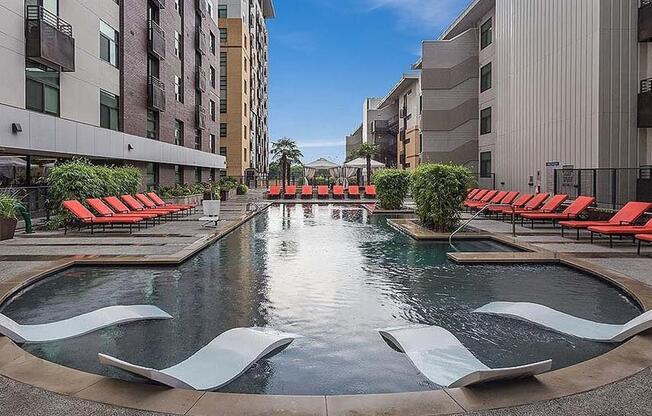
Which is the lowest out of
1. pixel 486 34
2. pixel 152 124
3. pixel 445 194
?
pixel 445 194

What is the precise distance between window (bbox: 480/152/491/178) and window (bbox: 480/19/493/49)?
673 cm

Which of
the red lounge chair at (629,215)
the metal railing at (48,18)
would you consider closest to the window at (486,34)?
the red lounge chair at (629,215)

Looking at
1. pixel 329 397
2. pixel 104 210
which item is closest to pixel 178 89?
pixel 104 210

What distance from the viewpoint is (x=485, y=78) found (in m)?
34.6

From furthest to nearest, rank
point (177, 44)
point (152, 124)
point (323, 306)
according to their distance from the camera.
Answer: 1. point (177, 44)
2. point (152, 124)
3. point (323, 306)

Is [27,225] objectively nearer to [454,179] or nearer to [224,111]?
[454,179]

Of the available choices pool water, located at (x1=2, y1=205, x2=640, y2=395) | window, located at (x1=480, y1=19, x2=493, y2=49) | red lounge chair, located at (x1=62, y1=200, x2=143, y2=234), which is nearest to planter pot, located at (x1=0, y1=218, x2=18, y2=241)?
red lounge chair, located at (x1=62, y1=200, x2=143, y2=234)

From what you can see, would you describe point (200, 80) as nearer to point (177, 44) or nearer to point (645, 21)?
point (177, 44)

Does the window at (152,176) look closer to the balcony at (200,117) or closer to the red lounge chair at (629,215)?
the balcony at (200,117)

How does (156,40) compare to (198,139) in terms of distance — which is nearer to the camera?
(156,40)

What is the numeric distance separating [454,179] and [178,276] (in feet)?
30.1

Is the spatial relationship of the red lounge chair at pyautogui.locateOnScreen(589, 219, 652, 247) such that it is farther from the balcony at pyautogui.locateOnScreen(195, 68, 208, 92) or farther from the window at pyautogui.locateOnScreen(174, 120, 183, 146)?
the balcony at pyautogui.locateOnScreen(195, 68, 208, 92)

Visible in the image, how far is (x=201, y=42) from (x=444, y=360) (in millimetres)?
38628

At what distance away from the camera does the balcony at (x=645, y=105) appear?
1828cm
